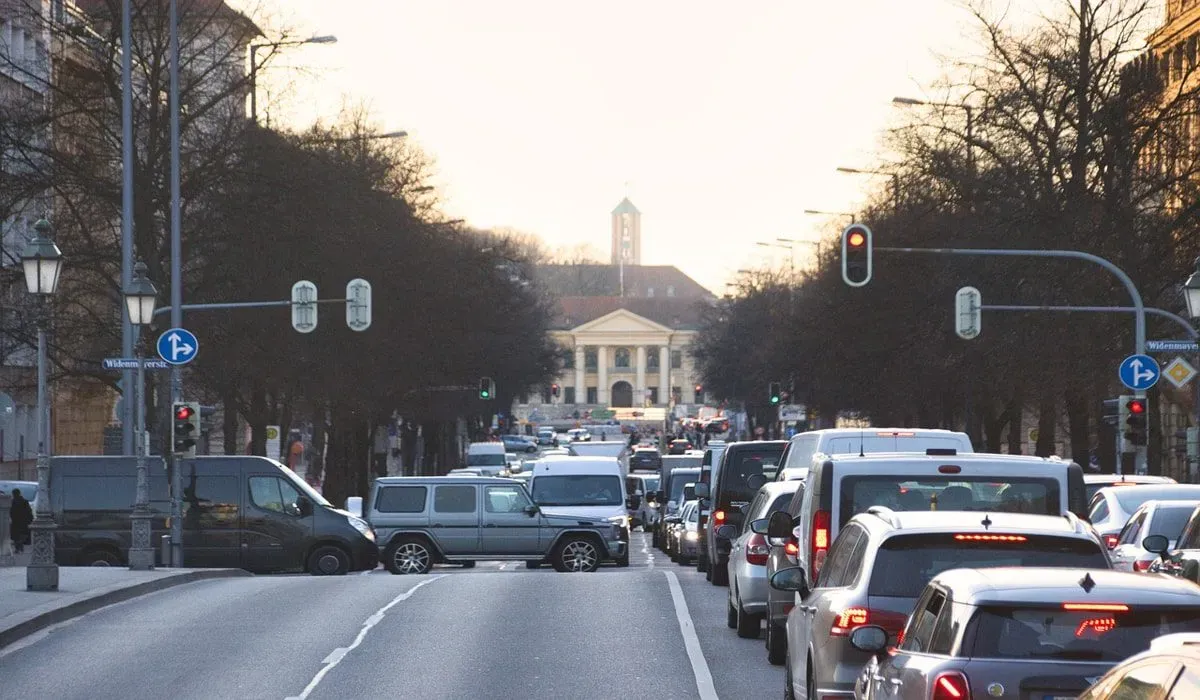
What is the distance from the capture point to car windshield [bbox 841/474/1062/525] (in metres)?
13.3

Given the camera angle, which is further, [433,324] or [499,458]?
[499,458]

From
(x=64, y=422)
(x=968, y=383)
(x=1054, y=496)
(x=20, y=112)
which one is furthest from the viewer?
(x=64, y=422)

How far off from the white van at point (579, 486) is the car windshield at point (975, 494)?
27640mm

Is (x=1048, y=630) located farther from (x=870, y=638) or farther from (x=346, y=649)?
(x=346, y=649)

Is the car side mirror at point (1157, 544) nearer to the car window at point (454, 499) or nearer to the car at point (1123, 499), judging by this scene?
the car at point (1123, 499)

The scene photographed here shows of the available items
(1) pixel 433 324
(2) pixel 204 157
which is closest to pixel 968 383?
(1) pixel 433 324

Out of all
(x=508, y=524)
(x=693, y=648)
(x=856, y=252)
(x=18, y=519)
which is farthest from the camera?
(x=18, y=519)

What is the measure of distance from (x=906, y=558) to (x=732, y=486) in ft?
56.4

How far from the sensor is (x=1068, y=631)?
8.27 m

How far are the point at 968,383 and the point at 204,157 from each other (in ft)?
61.3

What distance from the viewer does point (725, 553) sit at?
2722 centimetres

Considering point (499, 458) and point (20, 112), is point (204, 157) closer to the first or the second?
point (20, 112)

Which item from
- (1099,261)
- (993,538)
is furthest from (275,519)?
(993,538)

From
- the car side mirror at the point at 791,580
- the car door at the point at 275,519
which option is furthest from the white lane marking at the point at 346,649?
the car door at the point at 275,519
